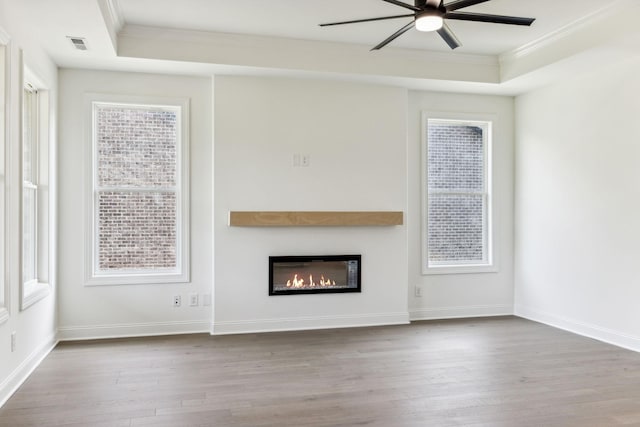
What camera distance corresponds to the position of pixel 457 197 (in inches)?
217

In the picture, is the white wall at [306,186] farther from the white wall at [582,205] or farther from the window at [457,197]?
the white wall at [582,205]

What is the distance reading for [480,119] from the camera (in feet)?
18.0

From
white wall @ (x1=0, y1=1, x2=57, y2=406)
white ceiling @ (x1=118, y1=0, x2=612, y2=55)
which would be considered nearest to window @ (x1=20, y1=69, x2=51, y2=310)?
white wall @ (x1=0, y1=1, x2=57, y2=406)

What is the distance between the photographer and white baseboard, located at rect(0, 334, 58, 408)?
3.04 metres

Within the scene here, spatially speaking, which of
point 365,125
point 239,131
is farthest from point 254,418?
point 365,125

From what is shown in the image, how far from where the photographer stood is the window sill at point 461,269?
17.6 ft

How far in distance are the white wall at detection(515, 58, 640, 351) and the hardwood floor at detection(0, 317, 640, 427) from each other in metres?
0.36

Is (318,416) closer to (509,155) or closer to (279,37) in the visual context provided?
(279,37)

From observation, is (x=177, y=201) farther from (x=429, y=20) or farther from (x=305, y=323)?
(x=429, y=20)

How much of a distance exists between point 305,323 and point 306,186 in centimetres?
137

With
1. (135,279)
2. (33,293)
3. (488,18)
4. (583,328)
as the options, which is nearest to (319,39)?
(488,18)

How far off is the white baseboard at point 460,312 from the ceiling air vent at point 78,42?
157 inches

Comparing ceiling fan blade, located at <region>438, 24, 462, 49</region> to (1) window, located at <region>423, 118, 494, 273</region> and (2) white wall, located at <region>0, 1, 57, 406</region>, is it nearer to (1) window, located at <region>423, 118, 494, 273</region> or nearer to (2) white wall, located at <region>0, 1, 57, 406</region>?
(1) window, located at <region>423, 118, 494, 273</region>

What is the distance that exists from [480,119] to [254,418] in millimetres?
4137
